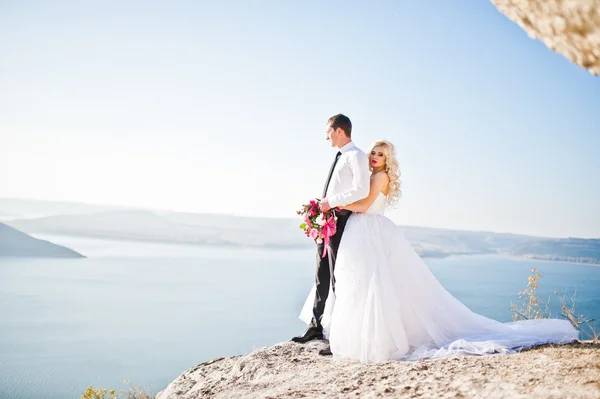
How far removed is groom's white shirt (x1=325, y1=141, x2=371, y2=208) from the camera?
5.18 m

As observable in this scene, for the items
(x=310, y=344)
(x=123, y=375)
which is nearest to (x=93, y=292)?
(x=123, y=375)

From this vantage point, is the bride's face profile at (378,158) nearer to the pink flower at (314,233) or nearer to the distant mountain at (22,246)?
the pink flower at (314,233)

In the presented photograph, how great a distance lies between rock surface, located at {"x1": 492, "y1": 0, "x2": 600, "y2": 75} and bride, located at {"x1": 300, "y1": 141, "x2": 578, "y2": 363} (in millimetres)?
2931

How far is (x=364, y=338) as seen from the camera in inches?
183

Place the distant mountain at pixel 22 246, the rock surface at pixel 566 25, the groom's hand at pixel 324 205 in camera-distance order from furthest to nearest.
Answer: the distant mountain at pixel 22 246 < the groom's hand at pixel 324 205 < the rock surface at pixel 566 25

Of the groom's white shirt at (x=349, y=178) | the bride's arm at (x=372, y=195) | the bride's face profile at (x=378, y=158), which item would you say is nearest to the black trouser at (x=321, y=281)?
the bride's arm at (x=372, y=195)

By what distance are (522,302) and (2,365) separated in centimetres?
4033

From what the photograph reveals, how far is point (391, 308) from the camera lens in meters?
4.80

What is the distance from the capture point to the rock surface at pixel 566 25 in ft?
6.73

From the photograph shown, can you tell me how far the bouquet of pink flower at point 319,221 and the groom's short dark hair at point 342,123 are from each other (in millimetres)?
967

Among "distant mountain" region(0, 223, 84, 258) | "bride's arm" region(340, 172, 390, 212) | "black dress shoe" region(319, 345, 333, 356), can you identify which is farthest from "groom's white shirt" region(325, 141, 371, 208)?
"distant mountain" region(0, 223, 84, 258)

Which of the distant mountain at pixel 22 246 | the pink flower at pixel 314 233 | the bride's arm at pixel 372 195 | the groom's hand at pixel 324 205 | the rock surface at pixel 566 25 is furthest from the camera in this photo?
the distant mountain at pixel 22 246

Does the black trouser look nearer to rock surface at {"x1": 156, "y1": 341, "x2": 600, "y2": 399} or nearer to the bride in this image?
the bride

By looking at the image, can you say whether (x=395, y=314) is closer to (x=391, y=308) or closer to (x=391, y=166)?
(x=391, y=308)
